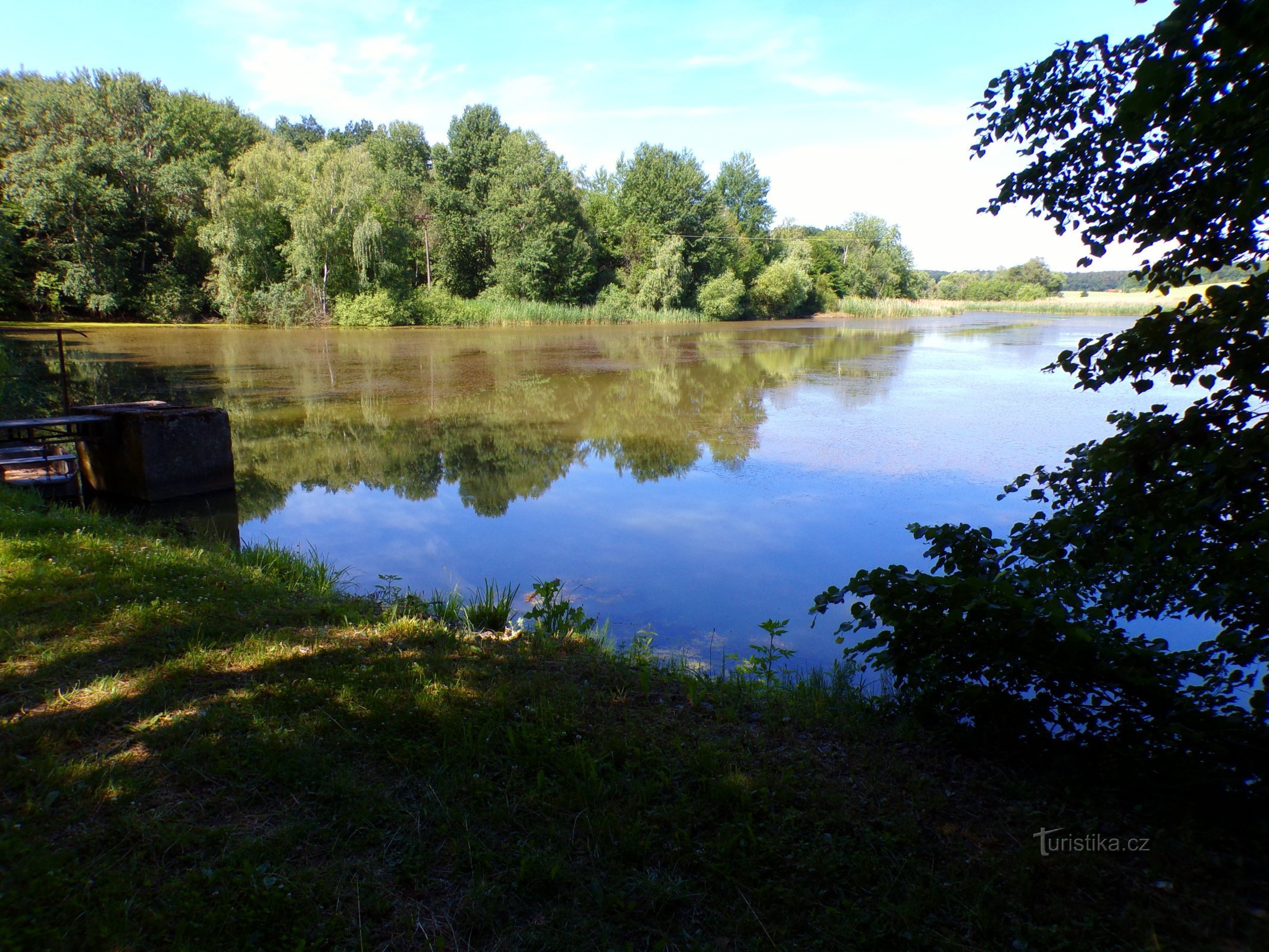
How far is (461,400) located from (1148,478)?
14680 millimetres

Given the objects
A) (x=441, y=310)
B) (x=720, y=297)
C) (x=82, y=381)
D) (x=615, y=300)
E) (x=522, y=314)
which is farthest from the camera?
(x=720, y=297)

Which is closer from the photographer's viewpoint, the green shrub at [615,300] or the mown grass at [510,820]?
the mown grass at [510,820]

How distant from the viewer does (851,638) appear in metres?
5.55

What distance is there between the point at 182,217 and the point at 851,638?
43116 mm

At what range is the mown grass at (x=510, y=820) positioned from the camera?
7.29 ft

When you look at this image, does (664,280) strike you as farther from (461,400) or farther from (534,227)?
(461,400)

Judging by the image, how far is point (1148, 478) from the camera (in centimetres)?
259

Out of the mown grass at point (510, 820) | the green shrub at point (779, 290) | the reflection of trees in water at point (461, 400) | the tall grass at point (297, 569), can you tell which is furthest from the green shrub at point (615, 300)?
the mown grass at point (510, 820)

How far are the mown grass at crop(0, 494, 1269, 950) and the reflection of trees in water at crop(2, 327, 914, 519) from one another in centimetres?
503

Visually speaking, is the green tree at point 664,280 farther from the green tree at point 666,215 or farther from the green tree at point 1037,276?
the green tree at point 1037,276

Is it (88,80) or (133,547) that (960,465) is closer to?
(133,547)

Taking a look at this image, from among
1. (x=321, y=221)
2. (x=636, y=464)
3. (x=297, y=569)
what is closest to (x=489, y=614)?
(x=297, y=569)

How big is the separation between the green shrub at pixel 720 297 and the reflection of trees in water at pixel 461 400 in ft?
78.0

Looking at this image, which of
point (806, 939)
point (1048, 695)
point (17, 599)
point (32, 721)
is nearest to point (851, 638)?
point (1048, 695)
